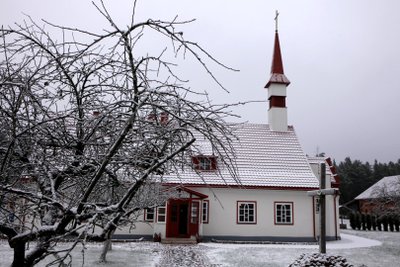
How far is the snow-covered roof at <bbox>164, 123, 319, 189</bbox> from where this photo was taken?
66.0 feet

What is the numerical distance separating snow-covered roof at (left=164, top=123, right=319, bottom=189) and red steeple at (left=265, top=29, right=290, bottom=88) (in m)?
3.00

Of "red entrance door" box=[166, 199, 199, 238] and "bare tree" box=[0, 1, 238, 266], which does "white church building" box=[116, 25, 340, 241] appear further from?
"bare tree" box=[0, 1, 238, 266]

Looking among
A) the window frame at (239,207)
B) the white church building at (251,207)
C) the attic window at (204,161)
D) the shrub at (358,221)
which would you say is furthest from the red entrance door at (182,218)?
the shrub at (358,221)

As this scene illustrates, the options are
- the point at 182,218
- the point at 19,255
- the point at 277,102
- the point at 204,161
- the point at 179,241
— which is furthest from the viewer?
the point at 277,102

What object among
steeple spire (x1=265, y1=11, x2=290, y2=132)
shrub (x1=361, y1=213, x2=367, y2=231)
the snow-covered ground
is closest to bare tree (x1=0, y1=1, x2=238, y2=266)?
the snow-covered ground

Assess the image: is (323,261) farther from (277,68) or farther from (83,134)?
(277,68)

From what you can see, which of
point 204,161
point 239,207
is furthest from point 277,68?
point 204,161

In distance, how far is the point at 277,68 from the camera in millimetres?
25531

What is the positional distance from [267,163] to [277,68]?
7.38m

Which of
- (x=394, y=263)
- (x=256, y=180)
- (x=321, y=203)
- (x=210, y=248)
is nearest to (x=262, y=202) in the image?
(x=256, y=180)

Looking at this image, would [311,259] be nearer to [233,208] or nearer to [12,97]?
[12,97]

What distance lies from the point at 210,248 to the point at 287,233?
18.0 ft

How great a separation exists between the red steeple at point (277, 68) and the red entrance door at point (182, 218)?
392 inches

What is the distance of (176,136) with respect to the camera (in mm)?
2709
